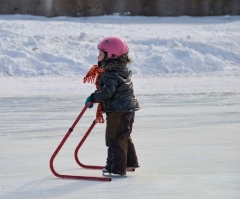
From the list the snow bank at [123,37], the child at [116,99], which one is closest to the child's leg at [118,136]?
the child at [116,99]

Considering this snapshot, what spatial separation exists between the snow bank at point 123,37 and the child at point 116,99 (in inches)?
412

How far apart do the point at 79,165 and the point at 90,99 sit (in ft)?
2.40

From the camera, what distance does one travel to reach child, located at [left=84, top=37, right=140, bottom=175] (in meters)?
5.23

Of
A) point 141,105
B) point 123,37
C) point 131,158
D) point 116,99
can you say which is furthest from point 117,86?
point 123,37

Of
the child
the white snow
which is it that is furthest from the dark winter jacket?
the white snow

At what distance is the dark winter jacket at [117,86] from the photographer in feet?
17.1

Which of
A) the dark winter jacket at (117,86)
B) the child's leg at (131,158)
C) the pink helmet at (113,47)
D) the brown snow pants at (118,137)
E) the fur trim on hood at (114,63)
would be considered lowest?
the child's leg at (131,158)

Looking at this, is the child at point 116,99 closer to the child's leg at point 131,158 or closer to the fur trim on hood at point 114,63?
Answer: the fur trim on hood at point 114,63

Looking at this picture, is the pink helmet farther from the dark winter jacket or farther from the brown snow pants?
the brown snow pants

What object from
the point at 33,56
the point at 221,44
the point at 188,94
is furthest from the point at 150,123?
the point at 221,44

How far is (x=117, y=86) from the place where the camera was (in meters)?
5.23

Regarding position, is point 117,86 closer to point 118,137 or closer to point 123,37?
point 118,137

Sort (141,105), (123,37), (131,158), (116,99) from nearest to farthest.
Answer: (116,99) → (131,158) → (141,105) → (123,37)

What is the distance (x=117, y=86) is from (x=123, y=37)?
14.1m
